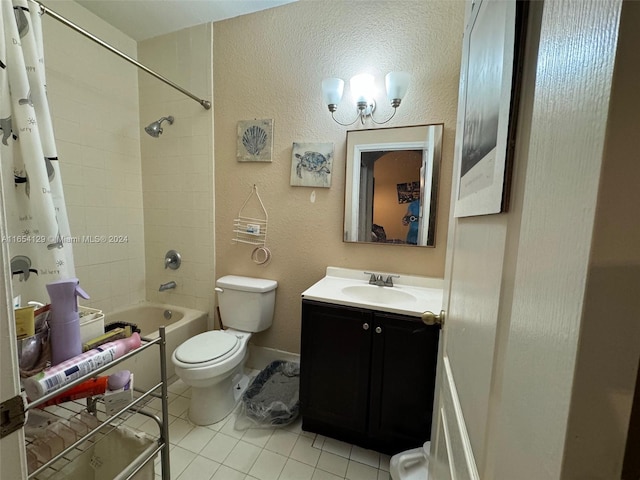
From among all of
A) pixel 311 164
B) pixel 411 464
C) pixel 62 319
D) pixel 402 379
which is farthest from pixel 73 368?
pixel 311 164

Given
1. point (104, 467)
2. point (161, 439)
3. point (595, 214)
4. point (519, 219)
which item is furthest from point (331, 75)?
point (104, 467)

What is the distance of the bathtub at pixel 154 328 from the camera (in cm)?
178

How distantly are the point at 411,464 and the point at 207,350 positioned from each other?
1170 mm

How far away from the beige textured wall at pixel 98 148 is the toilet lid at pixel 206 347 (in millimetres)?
1005

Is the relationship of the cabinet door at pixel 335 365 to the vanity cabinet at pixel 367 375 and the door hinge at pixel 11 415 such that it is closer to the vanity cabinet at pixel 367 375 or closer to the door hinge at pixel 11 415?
the vanity cabinet at pixel 367 375

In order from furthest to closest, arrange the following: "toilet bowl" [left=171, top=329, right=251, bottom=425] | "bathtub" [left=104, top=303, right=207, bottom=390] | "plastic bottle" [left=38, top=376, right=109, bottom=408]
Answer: "bathtub" [left=104, top=303, right=207, bottom=390] < "toilet bowl" [left=171, top=329, right=251, bottom=425] < "plastic bottle" [left=38, top=376, right=109, bottom=408]

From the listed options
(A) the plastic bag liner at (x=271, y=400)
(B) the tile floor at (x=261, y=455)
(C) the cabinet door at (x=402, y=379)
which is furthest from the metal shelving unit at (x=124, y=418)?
(C) the cabinet door at (x=402, y=379)

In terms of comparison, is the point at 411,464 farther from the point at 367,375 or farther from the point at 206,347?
the point at 206,347

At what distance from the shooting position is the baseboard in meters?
2.06

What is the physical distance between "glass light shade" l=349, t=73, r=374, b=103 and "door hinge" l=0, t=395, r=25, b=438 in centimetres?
180

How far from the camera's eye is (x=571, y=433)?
208mm

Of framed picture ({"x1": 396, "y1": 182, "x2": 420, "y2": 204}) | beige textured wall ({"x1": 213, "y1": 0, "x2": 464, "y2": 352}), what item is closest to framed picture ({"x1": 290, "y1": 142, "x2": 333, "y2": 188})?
beige textured wall ({"x1": 213, "y1": 0, "x2": 464, "y2": 352})

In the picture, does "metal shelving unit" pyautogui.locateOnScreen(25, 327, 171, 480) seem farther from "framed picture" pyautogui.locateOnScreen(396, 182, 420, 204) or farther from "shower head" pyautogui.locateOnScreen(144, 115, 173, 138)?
"shower head" pyautogui.locateOnScreen(144, 115, 173, 138)

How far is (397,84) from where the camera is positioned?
1.55 meters
